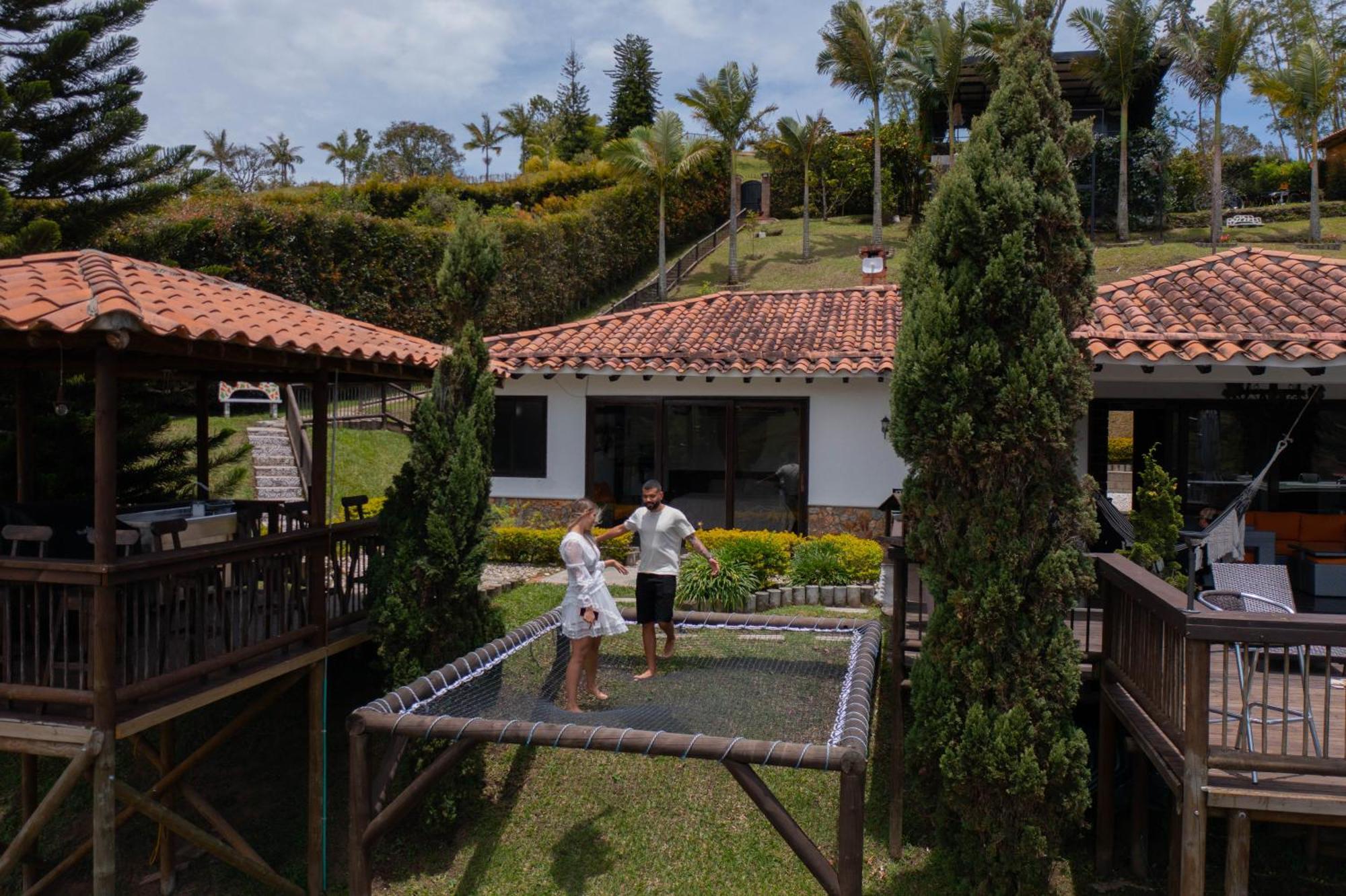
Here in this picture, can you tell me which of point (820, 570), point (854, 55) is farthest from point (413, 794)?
point (854, 55)

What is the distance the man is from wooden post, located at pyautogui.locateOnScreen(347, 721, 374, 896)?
2.15 m

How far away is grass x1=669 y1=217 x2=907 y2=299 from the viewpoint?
3153 centimetres

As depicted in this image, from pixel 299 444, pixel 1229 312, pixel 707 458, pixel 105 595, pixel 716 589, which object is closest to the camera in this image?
pixel 105 595

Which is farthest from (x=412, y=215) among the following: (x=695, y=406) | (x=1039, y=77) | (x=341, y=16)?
(x=1039, y=77)

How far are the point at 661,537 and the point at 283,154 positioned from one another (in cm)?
5816

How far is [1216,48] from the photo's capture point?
26172 millimetres

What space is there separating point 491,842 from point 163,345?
430 cm

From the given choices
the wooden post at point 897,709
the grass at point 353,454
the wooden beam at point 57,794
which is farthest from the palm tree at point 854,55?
the wooden beam at point 57,794

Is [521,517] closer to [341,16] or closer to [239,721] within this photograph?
[239,721]

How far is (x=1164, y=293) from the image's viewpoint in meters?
9.58

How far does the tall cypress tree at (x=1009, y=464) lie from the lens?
5.12 meters

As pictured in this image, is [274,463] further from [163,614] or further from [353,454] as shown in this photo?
[163,614]

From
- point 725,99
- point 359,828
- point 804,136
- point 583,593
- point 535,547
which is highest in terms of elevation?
point 804,136

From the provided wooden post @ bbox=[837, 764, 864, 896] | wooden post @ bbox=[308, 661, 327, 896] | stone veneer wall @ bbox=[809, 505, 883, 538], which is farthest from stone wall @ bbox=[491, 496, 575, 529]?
wooden post @ bbox=[837, 764, 864, 896]
